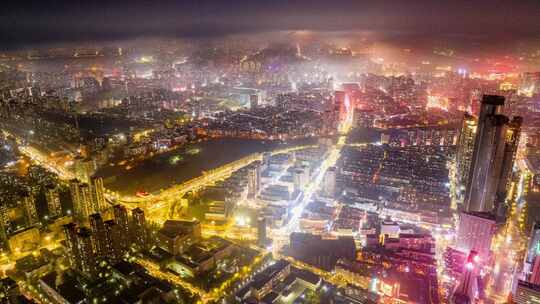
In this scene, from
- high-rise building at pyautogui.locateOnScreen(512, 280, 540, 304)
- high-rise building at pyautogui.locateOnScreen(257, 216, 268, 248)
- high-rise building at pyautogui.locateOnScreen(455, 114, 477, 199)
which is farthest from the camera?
high-rise building at pyautogui.locateOnScreen(455, 114, 477, 199)

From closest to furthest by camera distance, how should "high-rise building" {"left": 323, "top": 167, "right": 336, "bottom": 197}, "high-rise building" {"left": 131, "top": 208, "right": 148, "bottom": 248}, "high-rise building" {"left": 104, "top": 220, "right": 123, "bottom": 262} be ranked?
"high-rise building" {"left": 104, "top": 220, "right": 123, "bottom": 262}, "high-rise building" {"left": 131, "top": 208, "right": 148, "bottom": 248}, "high-rise building" {"left": 323, "top": 167, "right": 336, "bottom": 197}

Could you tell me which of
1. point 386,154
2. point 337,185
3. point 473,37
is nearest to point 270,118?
point 386,154

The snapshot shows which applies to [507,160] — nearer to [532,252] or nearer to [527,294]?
[532,252]

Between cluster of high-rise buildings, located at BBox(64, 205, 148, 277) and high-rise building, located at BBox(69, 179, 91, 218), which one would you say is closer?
cluster of high-rise buildings, located at BBox(64, 205, 148, 277)

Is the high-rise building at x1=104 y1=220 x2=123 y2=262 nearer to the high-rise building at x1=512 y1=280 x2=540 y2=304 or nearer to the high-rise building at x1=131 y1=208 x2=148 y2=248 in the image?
the high-rise building at x1=131 y1=208 x2=148 y2=248

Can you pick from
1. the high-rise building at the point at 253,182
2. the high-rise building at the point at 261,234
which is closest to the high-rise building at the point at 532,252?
the high-rise building at the point at 261,234

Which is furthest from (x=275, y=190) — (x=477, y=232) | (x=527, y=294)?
(x=527, y=294)

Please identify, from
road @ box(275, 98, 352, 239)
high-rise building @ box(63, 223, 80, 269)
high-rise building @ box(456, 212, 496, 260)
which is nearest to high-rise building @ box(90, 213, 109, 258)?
high-rise building @ box(63, 223, 80, 269)
